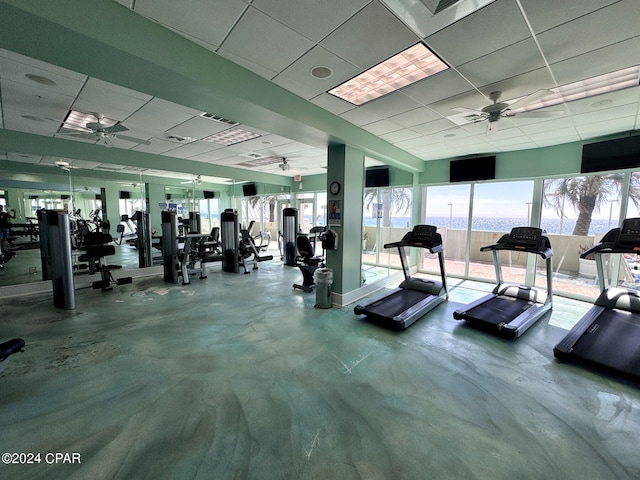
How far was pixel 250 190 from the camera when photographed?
9.97m

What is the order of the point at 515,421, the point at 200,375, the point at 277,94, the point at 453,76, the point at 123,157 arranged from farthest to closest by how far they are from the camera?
the point at 123,157
the point at 277,94
the point at 453,76
the point at 200,375
the point at 515,421

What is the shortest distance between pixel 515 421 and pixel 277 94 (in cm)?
386

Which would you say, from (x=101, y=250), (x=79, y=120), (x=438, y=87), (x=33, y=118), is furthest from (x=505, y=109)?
(x=101, y=250)

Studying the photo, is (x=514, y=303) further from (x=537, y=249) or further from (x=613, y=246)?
(x=613, y=246)

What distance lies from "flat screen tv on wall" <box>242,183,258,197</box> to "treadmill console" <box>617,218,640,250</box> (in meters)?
9.24

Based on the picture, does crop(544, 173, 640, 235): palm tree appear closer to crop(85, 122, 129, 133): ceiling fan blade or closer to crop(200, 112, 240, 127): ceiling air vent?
crop(200, 112, 240, 127): ceiling air vent

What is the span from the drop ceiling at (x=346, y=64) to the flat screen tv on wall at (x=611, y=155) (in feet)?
0.67

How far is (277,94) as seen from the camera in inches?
122

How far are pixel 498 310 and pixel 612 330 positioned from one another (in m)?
1.16

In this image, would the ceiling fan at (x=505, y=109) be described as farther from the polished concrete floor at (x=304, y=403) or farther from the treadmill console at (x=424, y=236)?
the polished concrete floor at (x=304, y=403)

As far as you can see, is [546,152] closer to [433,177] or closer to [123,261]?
[433,177]

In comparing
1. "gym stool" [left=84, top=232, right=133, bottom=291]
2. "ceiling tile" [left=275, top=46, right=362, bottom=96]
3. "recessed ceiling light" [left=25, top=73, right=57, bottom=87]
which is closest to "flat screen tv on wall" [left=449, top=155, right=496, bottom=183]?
"ceiling tile" [left=275, top=46, right=362, bottom=96]

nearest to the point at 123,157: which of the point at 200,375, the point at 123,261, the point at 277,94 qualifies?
the point at 123,261

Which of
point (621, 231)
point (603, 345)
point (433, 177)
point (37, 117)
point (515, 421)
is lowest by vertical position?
point (515, 421)
